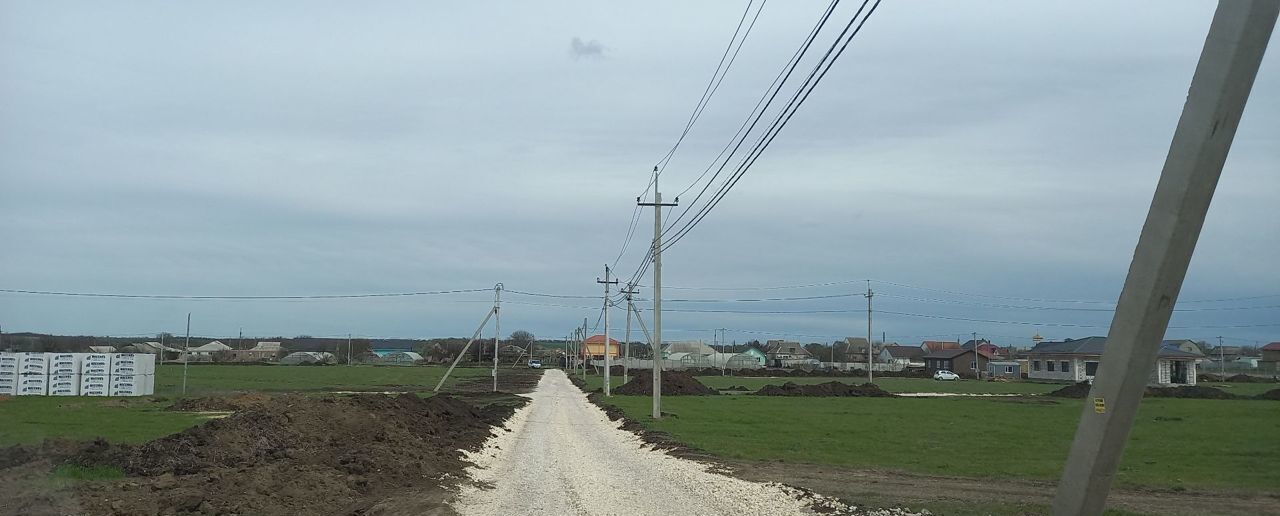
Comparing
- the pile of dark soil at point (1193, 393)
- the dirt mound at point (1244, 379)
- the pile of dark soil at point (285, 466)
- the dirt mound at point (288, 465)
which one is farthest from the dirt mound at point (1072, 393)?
the dirt mound at point (288, 465)

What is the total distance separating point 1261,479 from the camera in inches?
727

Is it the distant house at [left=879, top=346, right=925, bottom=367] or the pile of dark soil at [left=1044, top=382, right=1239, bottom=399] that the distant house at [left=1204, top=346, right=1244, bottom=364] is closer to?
the pile of dark soil at [left=1044, top=382, right=1239, bottom=399]

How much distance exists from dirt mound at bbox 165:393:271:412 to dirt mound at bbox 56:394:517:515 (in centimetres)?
1358

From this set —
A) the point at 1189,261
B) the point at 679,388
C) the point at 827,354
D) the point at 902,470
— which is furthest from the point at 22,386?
the point at 827,354

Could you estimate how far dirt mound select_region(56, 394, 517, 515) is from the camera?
42.7 feet

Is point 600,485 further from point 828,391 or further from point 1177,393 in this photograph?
point 1177,393

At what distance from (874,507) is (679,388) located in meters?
53.3

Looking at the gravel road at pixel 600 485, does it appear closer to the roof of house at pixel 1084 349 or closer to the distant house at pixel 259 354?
the roof of house at pixel 1084 349

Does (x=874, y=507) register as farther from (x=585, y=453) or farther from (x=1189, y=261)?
(x=585, y=453)

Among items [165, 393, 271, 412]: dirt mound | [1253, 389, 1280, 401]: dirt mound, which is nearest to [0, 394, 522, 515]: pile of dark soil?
[165, 393, 271, 412]: dirt mound

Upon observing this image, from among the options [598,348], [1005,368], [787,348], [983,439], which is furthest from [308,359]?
[983,439]

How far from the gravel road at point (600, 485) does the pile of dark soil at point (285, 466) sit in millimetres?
819

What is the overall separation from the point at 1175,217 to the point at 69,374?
54.8 metres

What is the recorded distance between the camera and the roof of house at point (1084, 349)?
86.8 metres
